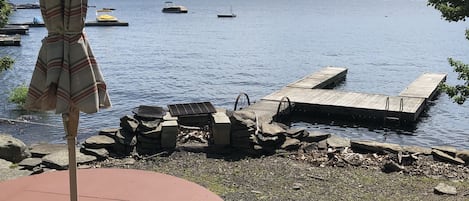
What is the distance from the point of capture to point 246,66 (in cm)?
3866

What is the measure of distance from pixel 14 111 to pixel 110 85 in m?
8.71

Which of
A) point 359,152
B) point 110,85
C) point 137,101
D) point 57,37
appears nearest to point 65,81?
point 57,37

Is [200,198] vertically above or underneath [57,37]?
underneath

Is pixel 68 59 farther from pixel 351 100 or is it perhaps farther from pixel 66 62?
pixel 351 100

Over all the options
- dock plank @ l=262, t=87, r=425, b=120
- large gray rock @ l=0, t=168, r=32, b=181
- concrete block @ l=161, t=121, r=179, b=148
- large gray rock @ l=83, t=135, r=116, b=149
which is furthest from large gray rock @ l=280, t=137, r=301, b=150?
dock plank @ l=262, t=87, r=425, b=120

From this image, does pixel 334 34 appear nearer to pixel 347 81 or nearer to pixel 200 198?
pixel 347 81

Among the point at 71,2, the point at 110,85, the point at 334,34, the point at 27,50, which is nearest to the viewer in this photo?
the point at 71,2

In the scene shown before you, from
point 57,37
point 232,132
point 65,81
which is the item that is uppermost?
point 57,37

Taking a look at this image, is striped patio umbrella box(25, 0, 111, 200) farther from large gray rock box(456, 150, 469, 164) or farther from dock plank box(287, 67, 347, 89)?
dock plank box(287, 67, 347, 89)

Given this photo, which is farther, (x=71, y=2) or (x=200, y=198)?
(x=200, y=198)

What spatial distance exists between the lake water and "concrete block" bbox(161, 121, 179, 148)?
18.8ft

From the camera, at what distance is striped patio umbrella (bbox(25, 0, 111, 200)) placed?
3.67 meters

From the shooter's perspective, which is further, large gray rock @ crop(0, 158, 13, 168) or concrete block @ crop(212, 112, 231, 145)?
concrete block @ crop(212, 112, 231, 145)

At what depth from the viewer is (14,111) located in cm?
2141
